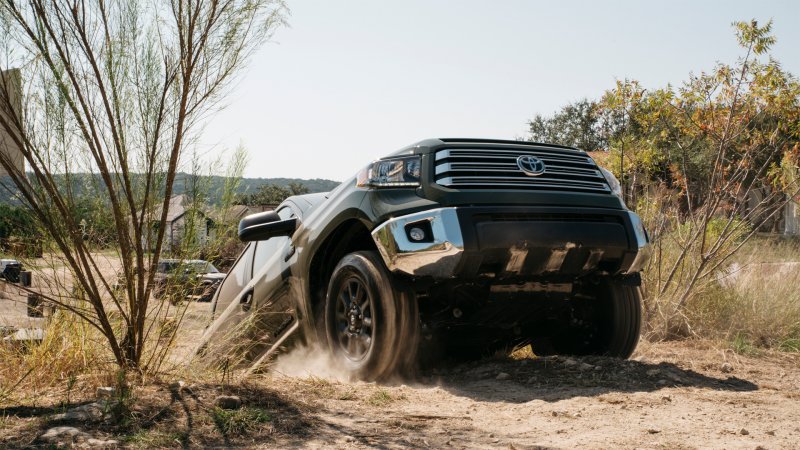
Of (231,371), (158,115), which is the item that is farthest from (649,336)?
(158,115)

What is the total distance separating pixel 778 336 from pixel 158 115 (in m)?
6.05

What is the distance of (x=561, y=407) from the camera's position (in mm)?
4426

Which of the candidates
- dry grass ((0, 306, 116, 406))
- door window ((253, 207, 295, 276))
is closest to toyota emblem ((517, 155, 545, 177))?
door window ((253, 207, 295, 276))

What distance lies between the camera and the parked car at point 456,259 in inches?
190

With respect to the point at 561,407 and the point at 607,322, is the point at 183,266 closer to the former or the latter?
the point at 561,407

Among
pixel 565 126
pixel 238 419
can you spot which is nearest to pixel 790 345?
pixel 238 419

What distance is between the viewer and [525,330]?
19.7ft

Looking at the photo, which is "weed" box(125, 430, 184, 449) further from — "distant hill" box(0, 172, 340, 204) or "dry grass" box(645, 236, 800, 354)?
"dry grass" box(645, 236, 800, 354)

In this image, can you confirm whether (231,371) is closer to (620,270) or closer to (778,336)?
(620,270)

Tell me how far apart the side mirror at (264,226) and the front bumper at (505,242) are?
120 cm

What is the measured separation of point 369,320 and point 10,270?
2234 millimetres

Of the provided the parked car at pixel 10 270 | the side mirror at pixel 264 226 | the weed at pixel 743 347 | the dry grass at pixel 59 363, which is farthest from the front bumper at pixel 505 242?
the weed at pixel 743 347

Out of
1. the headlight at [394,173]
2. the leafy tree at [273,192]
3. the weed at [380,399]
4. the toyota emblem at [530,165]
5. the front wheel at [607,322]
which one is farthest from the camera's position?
the leafy tree at [273,192]

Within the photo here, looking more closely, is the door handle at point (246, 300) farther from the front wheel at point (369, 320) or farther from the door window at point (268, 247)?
the front wheel at point (369, 320)
